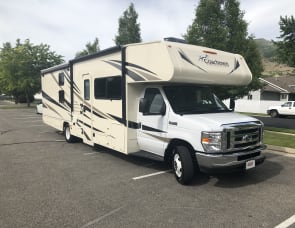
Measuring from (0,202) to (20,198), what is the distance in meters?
0.35

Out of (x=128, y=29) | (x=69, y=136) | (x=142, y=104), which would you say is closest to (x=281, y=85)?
(x=128, y=29)

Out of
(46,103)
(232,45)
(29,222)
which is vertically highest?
(232,45)

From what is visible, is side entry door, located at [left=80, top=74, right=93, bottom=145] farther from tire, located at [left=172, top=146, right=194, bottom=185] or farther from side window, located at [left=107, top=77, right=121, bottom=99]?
tire, located at [left=172, top=146, right=194, bottom=185]

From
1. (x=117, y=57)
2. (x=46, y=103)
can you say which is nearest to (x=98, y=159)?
(x=117, y=57)

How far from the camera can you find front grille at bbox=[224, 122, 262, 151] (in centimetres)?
572

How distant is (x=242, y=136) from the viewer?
595cm

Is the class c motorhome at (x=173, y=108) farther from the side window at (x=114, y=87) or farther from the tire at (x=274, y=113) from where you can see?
the tire at (x=274, y=113)

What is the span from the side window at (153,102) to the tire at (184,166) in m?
1.07

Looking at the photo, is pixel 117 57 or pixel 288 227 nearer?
pixel 288 227

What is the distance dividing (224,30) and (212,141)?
9.69 meters

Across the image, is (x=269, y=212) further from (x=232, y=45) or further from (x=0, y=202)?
(x=232, y=45)

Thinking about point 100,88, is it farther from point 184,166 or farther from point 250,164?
point 250,164

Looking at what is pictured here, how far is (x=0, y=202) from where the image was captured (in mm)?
5293

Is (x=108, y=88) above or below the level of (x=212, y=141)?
above
